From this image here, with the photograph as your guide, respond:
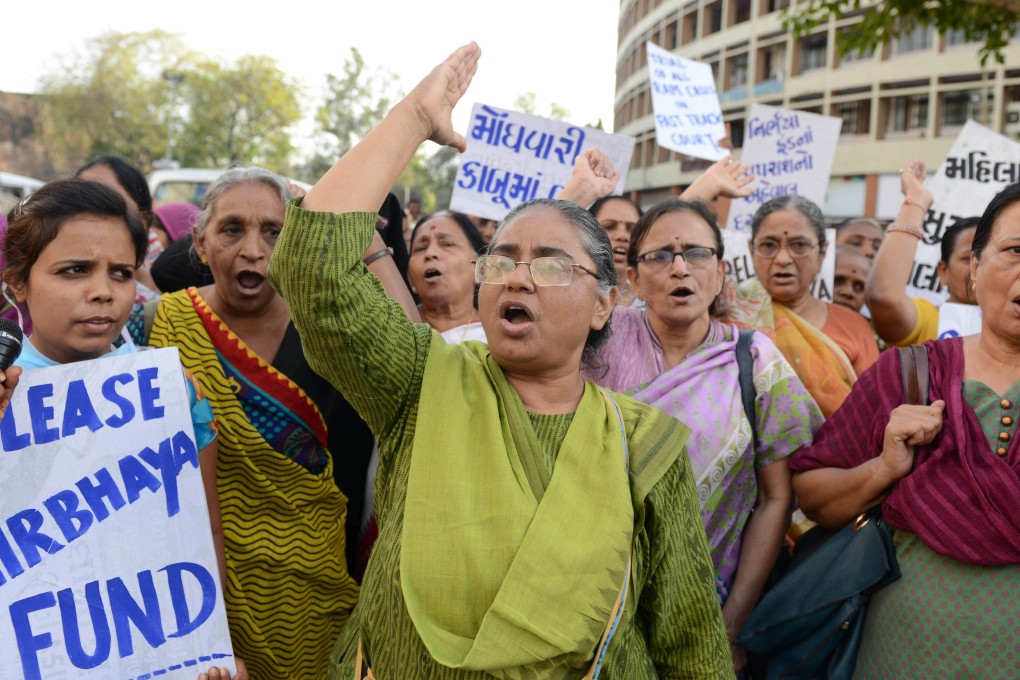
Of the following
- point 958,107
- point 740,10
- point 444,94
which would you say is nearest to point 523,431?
point 444,94

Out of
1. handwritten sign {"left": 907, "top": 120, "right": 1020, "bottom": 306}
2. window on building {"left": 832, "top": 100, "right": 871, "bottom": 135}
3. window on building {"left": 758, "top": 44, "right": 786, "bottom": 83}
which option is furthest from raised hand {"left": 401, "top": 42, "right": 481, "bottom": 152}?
window on building {"left": 758, "top": 44, "right": 786, "bottom": 83}

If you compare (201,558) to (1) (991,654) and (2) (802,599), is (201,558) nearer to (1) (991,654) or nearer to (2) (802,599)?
(2) (802,599)

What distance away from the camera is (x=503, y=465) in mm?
1696

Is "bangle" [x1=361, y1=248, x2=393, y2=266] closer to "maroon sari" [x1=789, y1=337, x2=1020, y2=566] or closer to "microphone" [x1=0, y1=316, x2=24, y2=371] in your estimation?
"microphone" [x1=0, y1=316, x2=24, y2=371]

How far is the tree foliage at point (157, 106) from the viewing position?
122 ft

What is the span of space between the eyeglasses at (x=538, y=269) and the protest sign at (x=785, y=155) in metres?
4.47

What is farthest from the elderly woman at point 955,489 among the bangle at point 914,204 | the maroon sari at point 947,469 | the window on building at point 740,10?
the window on building at point 740,10

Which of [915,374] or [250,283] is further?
[250,283]

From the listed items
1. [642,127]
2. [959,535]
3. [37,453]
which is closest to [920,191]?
[959,535]

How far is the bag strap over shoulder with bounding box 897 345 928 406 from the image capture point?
221cm

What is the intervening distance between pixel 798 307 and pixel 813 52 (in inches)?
1302

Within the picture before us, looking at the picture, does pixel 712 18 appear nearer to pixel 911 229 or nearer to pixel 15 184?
pixel 15 184

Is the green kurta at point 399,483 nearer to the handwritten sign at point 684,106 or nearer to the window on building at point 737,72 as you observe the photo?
the handwritten sign at point 684,106

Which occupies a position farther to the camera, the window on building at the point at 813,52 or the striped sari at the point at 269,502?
the window on building at the point at 813,52
